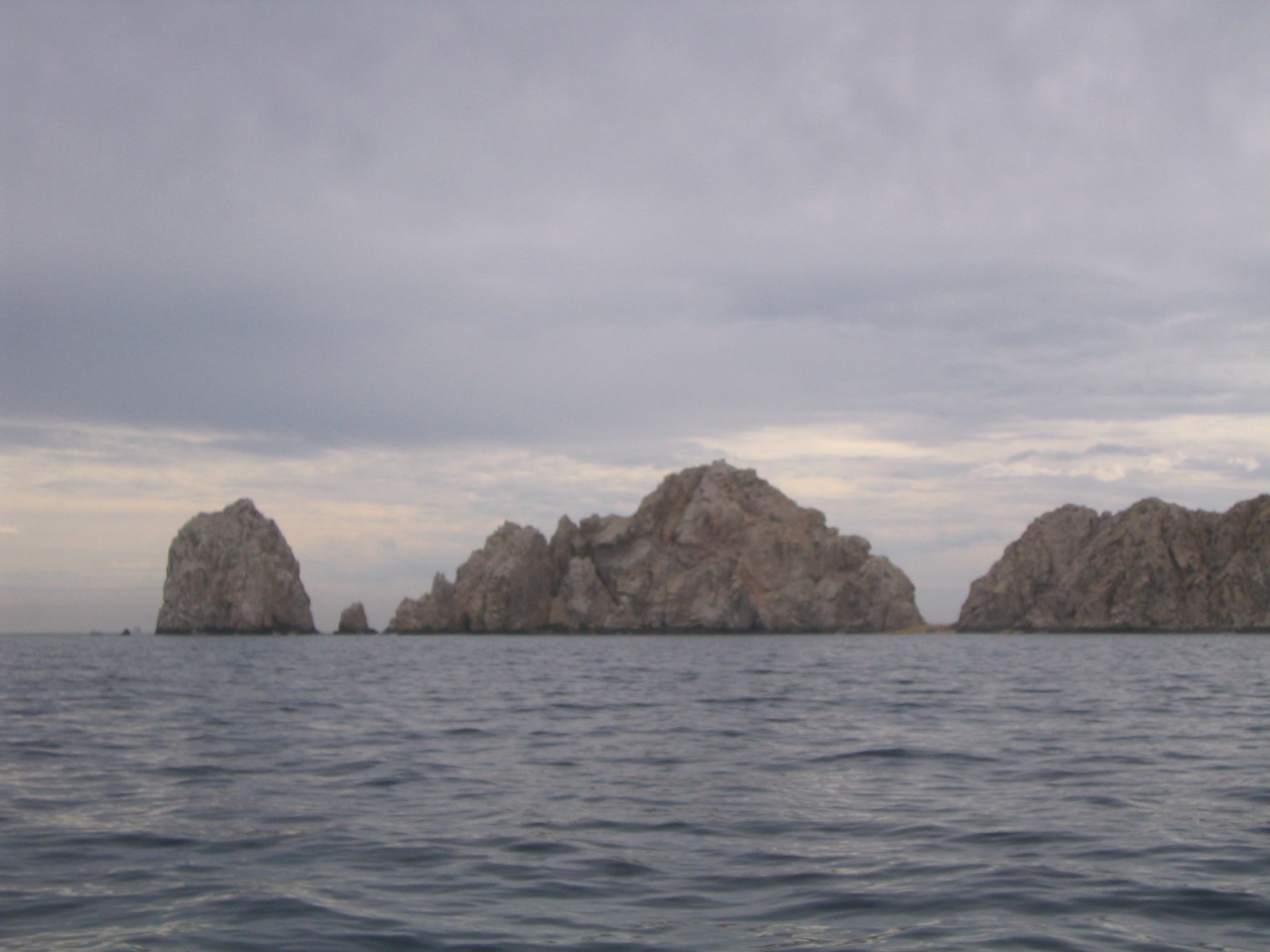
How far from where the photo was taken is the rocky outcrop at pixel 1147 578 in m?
156

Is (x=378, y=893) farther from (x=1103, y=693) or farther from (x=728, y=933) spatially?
(x=1103, y=693)

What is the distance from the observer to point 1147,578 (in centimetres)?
16000

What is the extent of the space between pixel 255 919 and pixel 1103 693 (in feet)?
104

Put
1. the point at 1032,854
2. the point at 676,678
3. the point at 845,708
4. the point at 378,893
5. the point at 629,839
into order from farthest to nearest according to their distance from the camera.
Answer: the point at 676,678, the point at 845,708, the point at 629,839, the point at 1032,854, the point at 378,893

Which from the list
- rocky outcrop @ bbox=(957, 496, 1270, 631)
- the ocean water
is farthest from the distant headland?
the ocean water

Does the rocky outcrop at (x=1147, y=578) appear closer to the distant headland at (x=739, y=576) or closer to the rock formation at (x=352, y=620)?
the distant headland at (x=739, y=576)

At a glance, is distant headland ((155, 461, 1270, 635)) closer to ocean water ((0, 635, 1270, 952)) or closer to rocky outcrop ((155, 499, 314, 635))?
rocky outcrop ((155, 499, 314, 635))

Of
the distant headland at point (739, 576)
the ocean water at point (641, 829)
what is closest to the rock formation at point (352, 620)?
the distant headland at point (739, 576)

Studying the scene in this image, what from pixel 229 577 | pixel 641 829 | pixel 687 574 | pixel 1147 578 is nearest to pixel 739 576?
pixel 687 574

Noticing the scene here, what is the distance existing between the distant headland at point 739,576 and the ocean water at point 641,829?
139m

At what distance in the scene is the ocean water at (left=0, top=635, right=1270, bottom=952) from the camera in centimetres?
935

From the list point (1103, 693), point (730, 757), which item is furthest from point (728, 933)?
point (1103, 693)

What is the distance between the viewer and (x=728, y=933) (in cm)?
912

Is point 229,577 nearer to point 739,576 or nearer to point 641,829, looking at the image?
point 739,576
